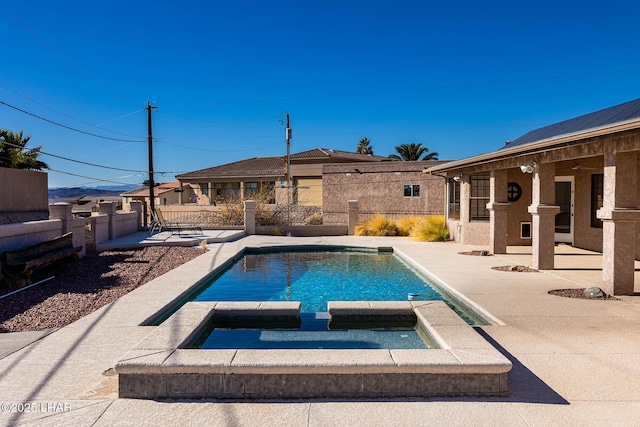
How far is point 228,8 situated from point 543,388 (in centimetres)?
1943

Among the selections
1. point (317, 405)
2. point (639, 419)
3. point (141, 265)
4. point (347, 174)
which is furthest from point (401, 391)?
point (347, 174)

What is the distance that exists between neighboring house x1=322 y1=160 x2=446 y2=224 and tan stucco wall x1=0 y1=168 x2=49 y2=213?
1508 centimetres

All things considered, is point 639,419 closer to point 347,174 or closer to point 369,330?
point 369,330

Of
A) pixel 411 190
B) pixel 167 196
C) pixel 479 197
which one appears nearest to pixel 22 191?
pixel 479 197

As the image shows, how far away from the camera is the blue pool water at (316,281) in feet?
30.7

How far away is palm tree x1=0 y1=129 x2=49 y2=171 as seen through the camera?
83.5 feet

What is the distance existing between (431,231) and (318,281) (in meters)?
8.07

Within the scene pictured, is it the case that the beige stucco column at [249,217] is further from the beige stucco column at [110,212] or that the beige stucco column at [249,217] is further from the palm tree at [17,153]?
the palm tree at [17,153]

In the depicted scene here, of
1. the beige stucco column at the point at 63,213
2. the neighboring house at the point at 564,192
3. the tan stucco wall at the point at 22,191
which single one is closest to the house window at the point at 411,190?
the neighboring house at the point at 564,192

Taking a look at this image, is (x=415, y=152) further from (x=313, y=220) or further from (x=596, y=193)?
(x=596, y=193)

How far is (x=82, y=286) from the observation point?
9547 millimetres

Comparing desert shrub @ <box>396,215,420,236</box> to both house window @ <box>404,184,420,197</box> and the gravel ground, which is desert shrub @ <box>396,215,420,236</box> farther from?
the gravel ground

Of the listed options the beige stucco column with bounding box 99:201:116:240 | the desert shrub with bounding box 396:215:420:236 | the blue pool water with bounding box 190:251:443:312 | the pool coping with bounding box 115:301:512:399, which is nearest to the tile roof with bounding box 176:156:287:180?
the desert shrub with bounding box 396:215:420:236

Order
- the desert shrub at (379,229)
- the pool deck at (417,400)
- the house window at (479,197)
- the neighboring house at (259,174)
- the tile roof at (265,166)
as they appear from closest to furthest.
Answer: the pool deck at (417,400)
the house window at (479,197)
the desert shrub at (379,229)
the neighboring house at (259,174)
the tile roof at (265,166)
